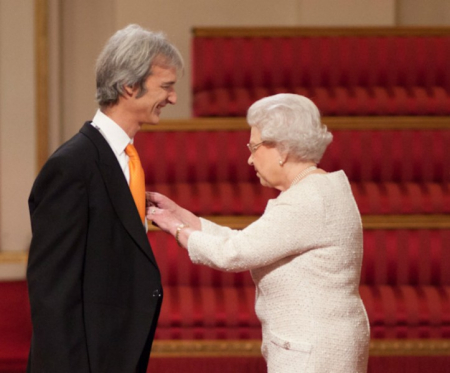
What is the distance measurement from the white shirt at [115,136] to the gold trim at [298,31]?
89.5 inches

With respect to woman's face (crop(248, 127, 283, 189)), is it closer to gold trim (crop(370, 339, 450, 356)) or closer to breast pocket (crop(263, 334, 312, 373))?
breast pocket (crop(263, 334, 312, 373))

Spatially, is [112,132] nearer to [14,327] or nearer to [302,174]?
[302,174]

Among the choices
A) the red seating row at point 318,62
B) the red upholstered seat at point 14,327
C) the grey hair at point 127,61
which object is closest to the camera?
the grey hair at point 127,61

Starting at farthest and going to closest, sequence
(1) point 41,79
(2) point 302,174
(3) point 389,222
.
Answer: (1) point 41,79 < (3) point 389,222 < (2) point 302,174

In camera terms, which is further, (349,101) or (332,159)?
(349,101)

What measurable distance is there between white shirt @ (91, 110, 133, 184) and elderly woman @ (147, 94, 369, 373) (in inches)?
8.8

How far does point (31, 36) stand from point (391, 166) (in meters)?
1.82

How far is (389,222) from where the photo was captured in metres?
2.83

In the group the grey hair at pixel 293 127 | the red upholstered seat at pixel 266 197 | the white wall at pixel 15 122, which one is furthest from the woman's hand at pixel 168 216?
the white wall at pixel 15 122

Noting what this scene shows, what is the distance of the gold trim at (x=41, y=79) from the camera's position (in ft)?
12.7

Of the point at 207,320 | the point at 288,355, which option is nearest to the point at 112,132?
the point at 288,355

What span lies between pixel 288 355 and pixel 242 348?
111cm

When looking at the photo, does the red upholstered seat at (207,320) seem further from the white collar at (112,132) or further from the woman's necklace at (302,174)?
the white collar at (112,132)

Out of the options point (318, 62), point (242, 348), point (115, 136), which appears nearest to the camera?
point (115, 136)
